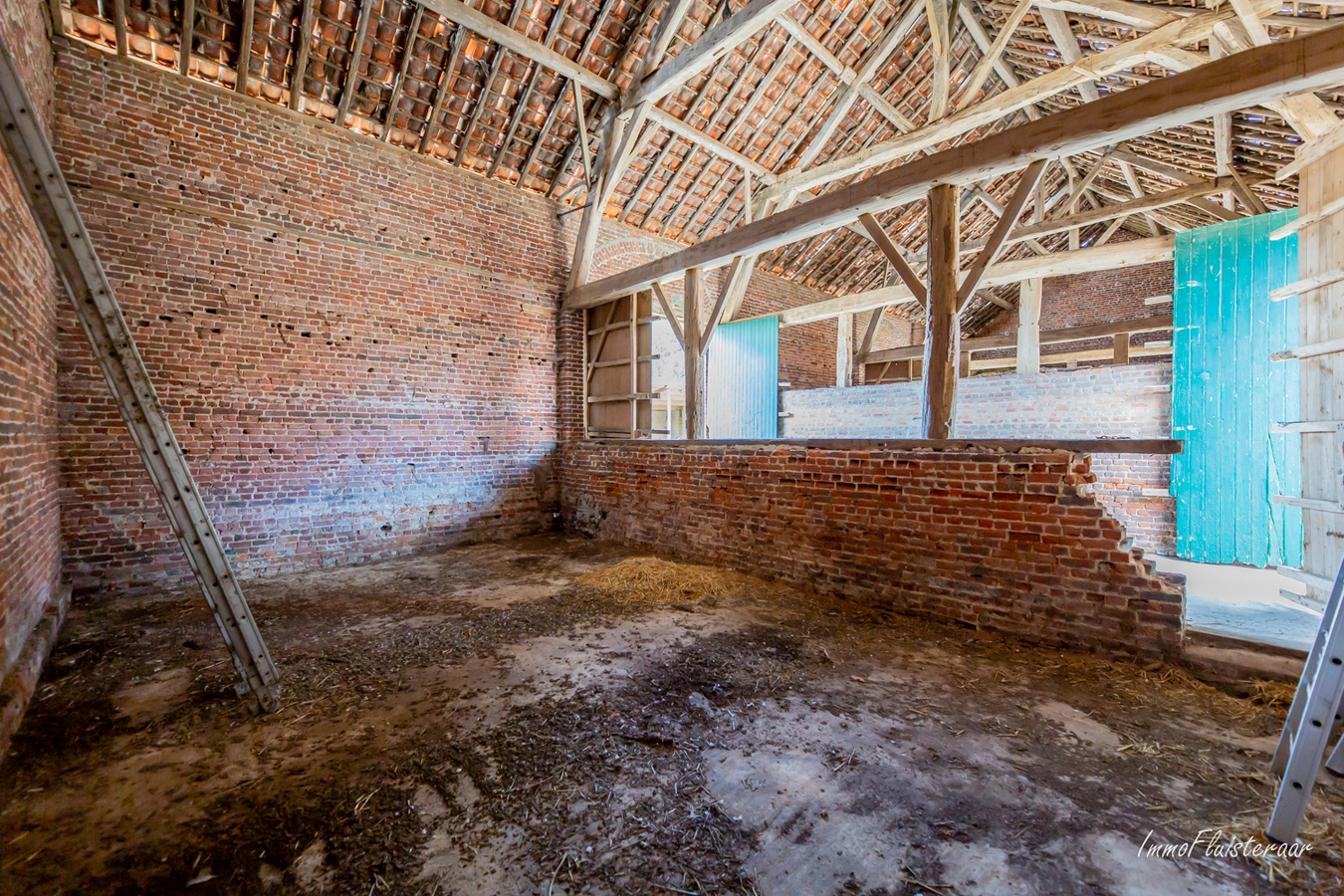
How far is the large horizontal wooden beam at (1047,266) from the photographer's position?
6.31 meters

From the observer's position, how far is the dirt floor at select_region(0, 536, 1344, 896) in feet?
5.22

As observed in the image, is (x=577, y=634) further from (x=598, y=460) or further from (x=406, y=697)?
(x=598, y=460)

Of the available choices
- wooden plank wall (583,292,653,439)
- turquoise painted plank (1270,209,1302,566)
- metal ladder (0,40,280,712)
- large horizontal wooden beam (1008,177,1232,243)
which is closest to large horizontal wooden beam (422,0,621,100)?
wooden plank wall (583,292,653,439)

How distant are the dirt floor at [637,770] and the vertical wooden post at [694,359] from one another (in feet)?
10.8

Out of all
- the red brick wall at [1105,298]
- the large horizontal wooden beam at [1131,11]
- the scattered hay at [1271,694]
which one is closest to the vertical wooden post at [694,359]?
the large horizontal wooden beam at [1131,11]

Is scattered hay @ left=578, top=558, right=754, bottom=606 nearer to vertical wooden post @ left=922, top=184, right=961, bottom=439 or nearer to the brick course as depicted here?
vertical wooden post @ left=922, top=184, right=961, bottom=439

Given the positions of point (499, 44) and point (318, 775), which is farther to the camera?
point (499, 44)

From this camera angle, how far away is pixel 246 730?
2381mm

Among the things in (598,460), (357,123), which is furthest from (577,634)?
(357,123)

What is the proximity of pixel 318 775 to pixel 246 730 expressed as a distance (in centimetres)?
65

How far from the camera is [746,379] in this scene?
8.88m

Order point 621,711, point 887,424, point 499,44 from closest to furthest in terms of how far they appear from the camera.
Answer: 1. point 621,711
2. point 499,44
3. point 887,424

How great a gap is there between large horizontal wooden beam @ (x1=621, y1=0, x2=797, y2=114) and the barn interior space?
0.12m

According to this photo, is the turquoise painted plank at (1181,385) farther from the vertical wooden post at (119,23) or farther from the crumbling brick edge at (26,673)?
the vertical wooden post at (119,23)
